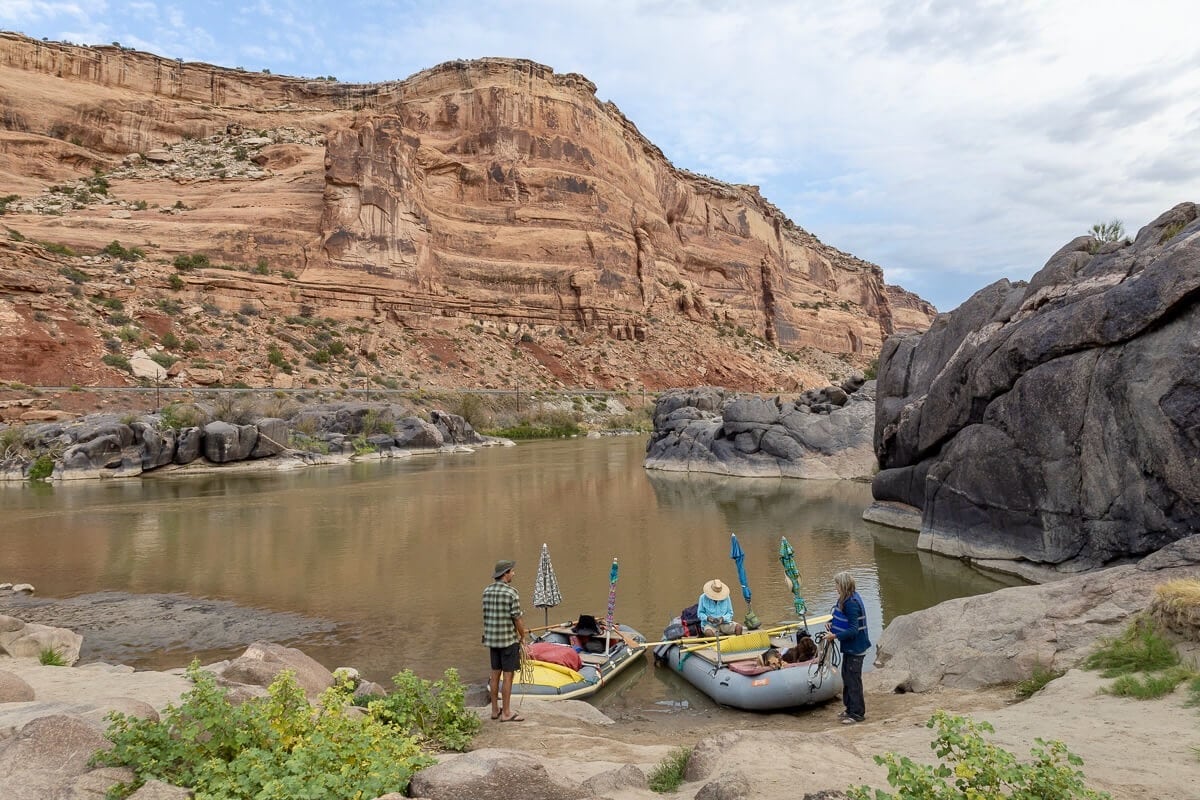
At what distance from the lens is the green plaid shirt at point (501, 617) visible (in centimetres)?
713

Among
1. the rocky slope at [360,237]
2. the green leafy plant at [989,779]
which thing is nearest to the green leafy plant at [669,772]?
the green leafy plant at [989,779]

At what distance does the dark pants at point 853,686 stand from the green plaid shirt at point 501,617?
340 cm

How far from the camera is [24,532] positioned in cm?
1956

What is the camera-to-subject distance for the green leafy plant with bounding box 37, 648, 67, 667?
27.9ft

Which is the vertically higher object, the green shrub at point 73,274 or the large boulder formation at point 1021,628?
the green shrub at point 73,274

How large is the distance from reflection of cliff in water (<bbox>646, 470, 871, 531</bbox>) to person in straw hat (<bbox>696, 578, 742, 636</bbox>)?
963cm

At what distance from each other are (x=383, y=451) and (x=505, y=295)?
3316 cm

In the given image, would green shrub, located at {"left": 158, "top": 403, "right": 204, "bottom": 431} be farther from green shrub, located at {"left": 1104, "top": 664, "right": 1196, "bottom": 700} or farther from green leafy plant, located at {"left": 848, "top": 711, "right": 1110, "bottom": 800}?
green leafy plant, located at {"left": 848, "top": 711, "right": 1110, "bottom": 800}

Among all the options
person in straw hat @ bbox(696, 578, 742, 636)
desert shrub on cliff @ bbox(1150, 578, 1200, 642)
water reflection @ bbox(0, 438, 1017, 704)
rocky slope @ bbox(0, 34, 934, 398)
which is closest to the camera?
desert shrub on cliff @ bbox(1150, 578, 1200, 642)

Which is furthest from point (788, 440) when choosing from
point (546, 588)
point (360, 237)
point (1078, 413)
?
point (360, 237)

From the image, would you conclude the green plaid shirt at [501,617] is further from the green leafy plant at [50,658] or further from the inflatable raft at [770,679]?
the green leafy plant at [50,658]

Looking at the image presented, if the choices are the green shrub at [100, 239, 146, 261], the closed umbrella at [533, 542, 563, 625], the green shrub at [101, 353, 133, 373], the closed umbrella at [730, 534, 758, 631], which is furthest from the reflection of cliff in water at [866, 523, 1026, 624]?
the green shrub at [100, 239, 146, 261]

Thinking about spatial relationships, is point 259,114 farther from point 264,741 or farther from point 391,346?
point 264,741

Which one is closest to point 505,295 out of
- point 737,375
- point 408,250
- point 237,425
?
point 408,250
